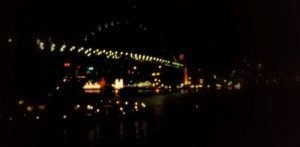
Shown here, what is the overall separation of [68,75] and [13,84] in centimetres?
1500

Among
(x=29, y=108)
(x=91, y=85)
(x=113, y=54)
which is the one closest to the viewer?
(x=29, y=108)

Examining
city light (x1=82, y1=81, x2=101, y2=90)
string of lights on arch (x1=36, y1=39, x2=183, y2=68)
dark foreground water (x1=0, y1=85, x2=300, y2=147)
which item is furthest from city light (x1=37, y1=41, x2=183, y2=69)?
dark foreground water (x1=0, y1=85, x2=300, y2=147)

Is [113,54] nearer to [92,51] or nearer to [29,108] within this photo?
[92,51]

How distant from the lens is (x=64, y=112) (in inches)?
1372

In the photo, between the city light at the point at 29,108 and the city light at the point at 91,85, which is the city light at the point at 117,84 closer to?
the city light at the point at 91,85

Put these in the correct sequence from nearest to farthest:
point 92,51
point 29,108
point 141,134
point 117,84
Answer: point 141,134
point 29,108
point 92,51
point 117,84

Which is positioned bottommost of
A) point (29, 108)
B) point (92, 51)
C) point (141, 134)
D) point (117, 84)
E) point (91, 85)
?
point (141, 134)

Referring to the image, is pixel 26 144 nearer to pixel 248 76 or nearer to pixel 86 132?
pixel 86 132

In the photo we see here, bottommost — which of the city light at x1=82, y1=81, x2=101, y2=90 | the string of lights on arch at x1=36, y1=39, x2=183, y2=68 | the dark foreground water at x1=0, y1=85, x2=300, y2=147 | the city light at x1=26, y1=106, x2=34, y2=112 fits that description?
the dark foreground water at x1=0, y1=85, x2=300, y2=147

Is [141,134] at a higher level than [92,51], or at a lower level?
lower

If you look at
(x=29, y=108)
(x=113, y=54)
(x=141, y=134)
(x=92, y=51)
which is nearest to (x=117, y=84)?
(x=113, y=54)

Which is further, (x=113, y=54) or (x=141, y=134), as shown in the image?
(x=113, y=54)

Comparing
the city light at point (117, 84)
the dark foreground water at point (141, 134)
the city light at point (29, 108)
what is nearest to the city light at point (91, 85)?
the city light at point (117, 84)

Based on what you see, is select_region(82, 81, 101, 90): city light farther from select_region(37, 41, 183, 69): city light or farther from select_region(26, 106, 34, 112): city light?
select_region(26, 106, 34, 112): city light
